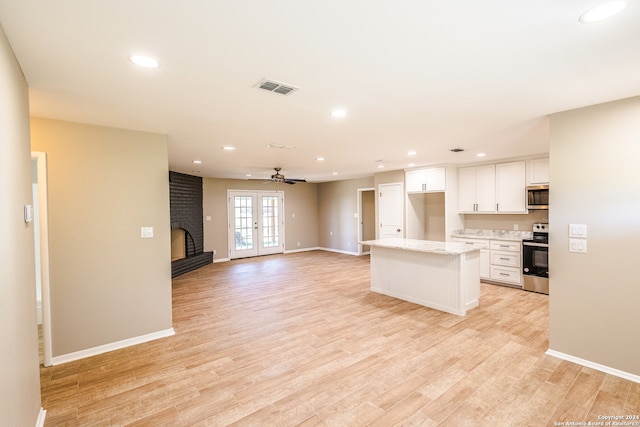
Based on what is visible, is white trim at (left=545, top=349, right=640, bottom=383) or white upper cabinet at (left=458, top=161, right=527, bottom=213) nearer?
white trim at (left=545, top=349, right=640, bottom=383)

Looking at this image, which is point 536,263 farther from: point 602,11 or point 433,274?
point 602,11

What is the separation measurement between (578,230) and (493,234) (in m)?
3.40

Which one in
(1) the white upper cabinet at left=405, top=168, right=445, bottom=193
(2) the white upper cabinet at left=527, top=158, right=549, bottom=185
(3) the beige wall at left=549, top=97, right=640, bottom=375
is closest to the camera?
(3) the beige wall at left=549, top=97, right=640, bottom=375

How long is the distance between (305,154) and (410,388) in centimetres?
353

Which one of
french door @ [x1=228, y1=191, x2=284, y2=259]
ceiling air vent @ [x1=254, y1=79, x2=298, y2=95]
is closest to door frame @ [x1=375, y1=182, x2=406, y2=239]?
french door @ [x1=228, y1=191, x2=284, y2=259]

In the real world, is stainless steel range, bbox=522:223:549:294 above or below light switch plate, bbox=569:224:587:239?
below

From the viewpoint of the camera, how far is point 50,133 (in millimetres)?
2838

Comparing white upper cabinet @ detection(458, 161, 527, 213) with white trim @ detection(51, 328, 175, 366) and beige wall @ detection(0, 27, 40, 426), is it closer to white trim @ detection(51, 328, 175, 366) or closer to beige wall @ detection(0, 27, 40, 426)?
white trim @ detection(51, 328, 175, 366)

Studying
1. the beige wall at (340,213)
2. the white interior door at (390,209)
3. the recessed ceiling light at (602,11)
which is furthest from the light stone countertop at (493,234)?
the recessed ceiling light at (602,11)

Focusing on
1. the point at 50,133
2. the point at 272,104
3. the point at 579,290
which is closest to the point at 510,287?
the point at 579,290

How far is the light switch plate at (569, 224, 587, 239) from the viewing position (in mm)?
2648

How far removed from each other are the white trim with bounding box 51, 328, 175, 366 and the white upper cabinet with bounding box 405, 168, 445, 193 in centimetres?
542

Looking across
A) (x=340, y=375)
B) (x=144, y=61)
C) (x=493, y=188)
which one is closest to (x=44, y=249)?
(x=144, y=61)

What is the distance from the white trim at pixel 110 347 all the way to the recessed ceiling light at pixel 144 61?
291cm
